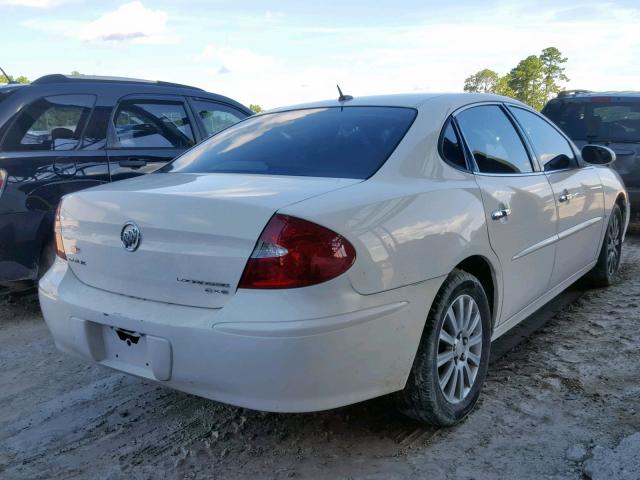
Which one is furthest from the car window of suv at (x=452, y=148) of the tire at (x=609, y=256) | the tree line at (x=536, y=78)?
the tree line at (x=536, y=78)

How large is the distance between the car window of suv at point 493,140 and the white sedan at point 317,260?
0.01 metres

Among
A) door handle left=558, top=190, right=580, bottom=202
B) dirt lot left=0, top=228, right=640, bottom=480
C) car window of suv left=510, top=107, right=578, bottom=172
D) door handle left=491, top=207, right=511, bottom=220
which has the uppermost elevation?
car window of suv left=510, top=107, right=578, bottom=172

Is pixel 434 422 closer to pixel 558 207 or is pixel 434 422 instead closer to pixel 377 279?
pixel 377 279

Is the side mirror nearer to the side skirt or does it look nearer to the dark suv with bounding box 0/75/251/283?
the side skirt

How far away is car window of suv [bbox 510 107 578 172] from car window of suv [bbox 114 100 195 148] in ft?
9.86

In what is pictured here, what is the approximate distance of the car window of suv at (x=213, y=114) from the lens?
602 cm

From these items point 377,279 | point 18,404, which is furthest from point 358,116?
point 18,404

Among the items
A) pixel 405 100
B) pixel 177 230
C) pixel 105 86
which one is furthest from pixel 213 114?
pixel 177 230

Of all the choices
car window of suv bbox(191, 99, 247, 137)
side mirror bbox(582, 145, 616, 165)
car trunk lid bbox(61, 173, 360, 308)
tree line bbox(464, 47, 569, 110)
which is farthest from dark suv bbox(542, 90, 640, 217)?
tree line bbox(464, 47, 569, 110)

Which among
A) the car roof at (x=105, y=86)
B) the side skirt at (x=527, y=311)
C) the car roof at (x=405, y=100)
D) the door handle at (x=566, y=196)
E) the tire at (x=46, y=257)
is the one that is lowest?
the side skirt at (x=527, y=311)

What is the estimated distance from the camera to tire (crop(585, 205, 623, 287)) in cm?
503

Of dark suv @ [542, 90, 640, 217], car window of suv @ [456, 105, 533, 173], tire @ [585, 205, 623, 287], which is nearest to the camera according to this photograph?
car window of suv @ [456, 105, 533, 173]

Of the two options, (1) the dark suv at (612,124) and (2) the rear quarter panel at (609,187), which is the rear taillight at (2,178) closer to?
(2) the rear quarter panel at (609,187)

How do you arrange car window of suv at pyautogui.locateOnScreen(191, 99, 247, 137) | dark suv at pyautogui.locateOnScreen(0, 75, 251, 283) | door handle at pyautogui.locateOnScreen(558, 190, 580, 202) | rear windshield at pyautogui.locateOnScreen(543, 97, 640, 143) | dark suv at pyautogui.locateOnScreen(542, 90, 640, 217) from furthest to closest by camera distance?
rear windshield at pyautogui.locateOnScreen(543, 97, 640, 143)
dark suv at pyautogui.locateOnScreen(542, 90, 640, 217)
car window of suv at pyautogui.locateOnScreen(191, 99, 247, 137)
dark suv at pyautogui.locateOnScreen(0, 75, 251, 283)
door handle at pyautogui.locateOnScreen(558, 190, 580, 202)
